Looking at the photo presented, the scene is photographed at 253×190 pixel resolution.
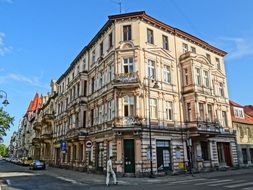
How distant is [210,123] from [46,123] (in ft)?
123

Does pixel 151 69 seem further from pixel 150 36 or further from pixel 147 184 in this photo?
pixel 147 184

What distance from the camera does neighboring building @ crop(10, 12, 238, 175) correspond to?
2462cm

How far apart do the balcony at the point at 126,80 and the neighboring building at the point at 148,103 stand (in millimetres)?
97

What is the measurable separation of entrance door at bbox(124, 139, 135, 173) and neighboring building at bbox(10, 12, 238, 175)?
0.04 meters

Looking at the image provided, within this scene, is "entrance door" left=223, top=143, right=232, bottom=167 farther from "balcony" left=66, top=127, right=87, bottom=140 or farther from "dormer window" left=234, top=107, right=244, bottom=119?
"balcony" left=66, top=127, right=87, bottom=140

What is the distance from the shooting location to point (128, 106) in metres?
25.3

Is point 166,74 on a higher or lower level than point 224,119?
higher

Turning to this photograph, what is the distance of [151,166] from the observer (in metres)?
22.6

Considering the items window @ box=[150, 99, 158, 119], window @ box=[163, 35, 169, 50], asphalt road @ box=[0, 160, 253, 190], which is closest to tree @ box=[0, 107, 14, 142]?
asphalt road @ box=[0, 160, 253, 190]

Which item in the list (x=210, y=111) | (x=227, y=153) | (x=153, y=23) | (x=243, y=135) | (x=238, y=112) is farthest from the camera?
(x=238, y=112)

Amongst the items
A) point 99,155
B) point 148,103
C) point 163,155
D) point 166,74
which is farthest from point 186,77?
point 99,155

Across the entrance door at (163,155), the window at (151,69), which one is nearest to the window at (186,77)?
the window at (151,69)

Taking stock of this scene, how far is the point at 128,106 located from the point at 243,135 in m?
22.0

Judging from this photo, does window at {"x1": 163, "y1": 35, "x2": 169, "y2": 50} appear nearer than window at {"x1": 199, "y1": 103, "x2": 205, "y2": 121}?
No
